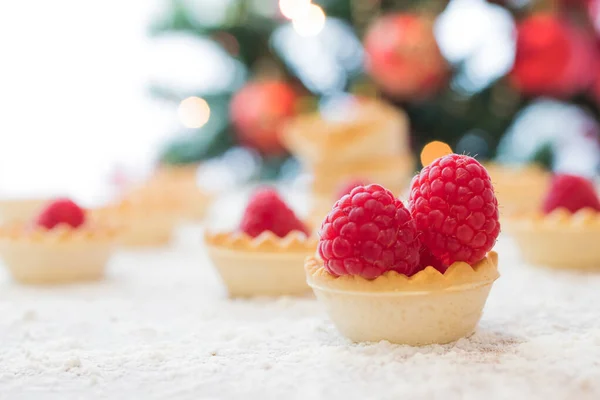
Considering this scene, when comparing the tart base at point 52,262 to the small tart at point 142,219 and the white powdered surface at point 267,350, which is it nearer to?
the white powdered surface at point 267,350

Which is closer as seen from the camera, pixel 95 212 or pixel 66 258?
pixel 66 258

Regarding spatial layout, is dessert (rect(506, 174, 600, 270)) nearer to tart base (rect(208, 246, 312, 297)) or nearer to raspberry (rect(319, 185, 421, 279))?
tart base (rect(208, 246, 312, 297))

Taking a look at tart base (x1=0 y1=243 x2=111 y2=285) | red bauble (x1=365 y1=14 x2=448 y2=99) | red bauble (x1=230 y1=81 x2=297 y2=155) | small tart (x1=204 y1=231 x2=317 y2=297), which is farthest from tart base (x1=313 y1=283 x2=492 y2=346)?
red bauble (x1=230 y1=81 x2=297 y2=155)

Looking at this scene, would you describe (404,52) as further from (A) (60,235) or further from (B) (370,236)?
(B) (370,236)

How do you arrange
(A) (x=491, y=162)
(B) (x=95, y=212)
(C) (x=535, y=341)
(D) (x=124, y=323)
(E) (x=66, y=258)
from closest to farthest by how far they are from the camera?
(C) (x=535, y=341) → (D) (x=124, y=323) → (E) (x=66, y=258) → (B) (x=95, y=212) → (A) (x=491, y=162)

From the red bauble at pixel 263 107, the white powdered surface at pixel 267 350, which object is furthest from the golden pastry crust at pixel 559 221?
the red bauble at pixel 263 107

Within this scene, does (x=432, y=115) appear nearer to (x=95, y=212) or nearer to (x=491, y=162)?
(x=491, y=162)

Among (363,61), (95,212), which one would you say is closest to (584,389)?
(95,212)
